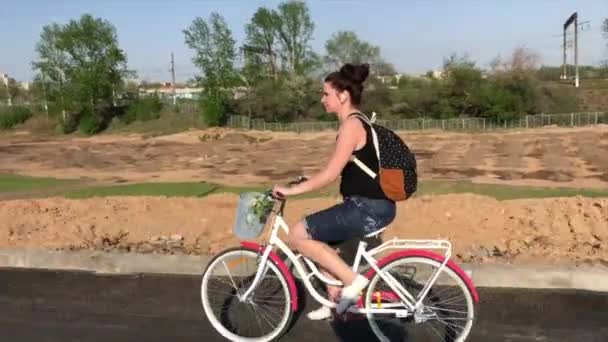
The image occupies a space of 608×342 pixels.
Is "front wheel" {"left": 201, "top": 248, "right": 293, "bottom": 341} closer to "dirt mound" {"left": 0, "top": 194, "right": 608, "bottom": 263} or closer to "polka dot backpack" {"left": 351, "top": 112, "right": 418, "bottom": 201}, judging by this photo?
"polka dot backpack" {"left": 351, "top": 112, "right": 418, "bottom": 201}

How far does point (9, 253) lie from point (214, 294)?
3.39 m

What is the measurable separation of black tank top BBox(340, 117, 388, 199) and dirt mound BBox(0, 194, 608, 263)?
2.66 metres

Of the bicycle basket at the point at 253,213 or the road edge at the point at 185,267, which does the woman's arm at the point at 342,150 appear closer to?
the bicycle basket at the point at 253,213

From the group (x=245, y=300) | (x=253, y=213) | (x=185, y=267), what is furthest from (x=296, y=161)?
(x=253, y=213)

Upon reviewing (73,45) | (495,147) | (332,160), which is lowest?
(495,147)

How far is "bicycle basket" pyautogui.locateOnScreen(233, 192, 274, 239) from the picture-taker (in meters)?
4.70

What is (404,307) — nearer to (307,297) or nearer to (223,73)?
(307,297)

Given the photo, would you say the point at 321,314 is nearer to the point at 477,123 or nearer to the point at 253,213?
the point at 253,213

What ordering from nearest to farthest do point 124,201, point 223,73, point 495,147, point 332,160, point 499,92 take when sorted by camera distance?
point 332,160, point 124,201, point 495,147, point 499,92, point 223,73

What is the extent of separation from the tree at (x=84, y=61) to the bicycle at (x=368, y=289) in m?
75.2

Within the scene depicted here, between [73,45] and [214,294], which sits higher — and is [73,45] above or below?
above

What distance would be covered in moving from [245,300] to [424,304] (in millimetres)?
1290

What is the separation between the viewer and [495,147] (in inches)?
1494

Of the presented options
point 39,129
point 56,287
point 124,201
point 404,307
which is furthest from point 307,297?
point 39,129
